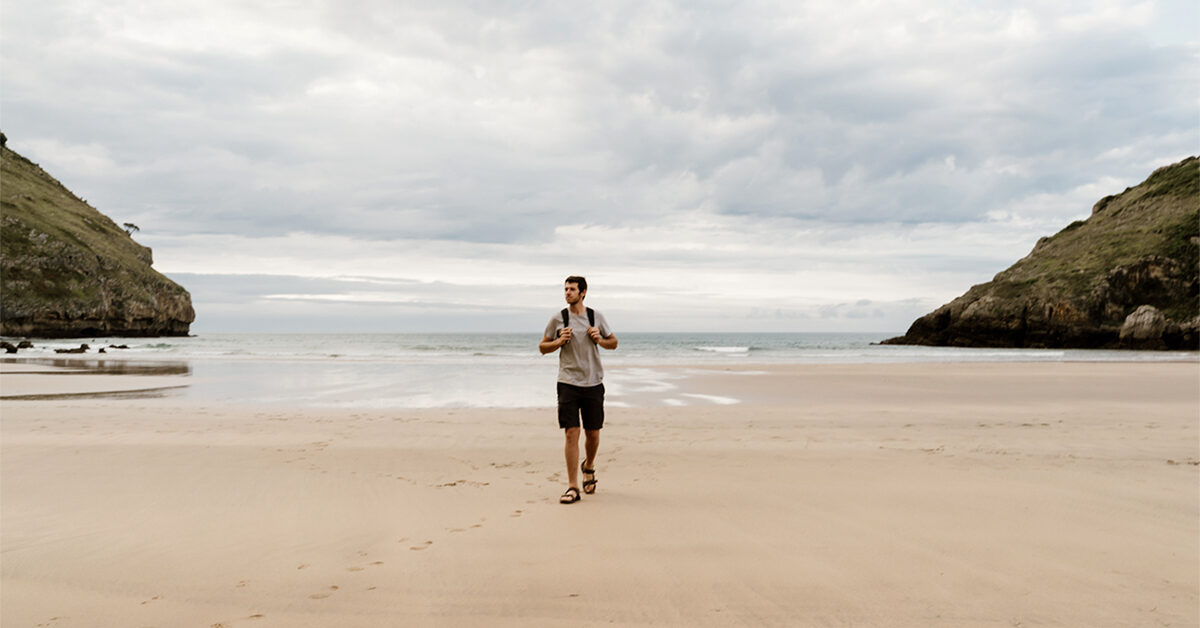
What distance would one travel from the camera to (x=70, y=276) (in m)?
81.1

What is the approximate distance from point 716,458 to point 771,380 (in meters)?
15.2

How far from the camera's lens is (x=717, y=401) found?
15.9 metres

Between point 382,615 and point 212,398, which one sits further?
point 212,398

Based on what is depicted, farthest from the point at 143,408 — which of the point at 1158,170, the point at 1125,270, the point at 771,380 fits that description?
the point at 1158,170

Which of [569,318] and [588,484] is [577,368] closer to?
[569,318]

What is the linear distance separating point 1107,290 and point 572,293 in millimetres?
75731

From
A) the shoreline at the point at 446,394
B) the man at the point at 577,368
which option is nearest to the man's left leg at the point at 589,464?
the man at the point at 577,368

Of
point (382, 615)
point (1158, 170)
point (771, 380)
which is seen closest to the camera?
point (382, 615)

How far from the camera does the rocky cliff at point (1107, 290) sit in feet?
194

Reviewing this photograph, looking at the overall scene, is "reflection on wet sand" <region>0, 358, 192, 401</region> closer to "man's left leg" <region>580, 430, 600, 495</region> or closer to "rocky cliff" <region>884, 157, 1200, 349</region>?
"man's left leg" <region>580, 430, 600, 495</region>

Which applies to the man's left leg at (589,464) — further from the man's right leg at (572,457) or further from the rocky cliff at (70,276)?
the rocky cliff at (70,276)

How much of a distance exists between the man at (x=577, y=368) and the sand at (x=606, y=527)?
0.51 meters

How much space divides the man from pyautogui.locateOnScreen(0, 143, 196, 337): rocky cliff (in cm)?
9282

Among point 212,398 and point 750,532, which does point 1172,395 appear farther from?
point 212,398
